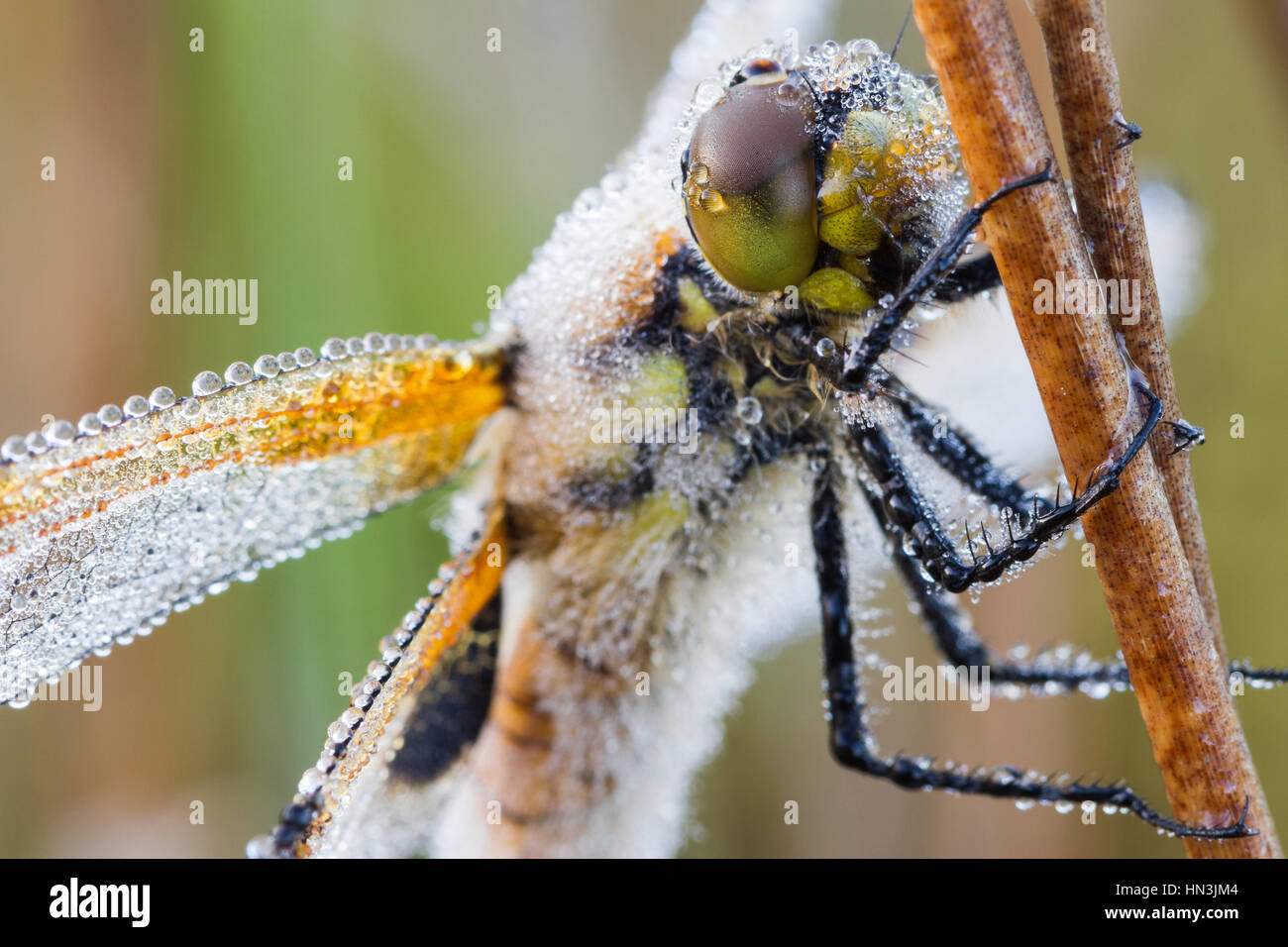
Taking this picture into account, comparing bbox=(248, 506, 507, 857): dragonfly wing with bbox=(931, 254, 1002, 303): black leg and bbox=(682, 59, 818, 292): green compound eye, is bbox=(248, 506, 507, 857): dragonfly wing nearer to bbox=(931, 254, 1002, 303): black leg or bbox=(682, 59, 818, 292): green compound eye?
bbox=(682, 59, 818, 292): green compound eye

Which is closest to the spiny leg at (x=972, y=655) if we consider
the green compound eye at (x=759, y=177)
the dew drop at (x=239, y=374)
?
the green compound eye at (x=759, y=177)

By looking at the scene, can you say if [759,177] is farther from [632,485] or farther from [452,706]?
[452,706]

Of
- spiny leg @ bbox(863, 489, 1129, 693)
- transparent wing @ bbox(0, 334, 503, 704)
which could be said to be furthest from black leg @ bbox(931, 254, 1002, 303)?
transparent wing @ bbox(0, 334, 503, 704)

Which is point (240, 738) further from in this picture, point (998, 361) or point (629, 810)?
point (998, 361)

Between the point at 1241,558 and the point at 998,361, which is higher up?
the point at 998,361

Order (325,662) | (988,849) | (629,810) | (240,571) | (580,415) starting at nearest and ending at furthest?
1. (240,571)
2. (580,415)
3. (629,810)
4. (325,662)
5. (988,849)

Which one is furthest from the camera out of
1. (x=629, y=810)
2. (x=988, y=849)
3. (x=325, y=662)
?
(x=988, y=849)
